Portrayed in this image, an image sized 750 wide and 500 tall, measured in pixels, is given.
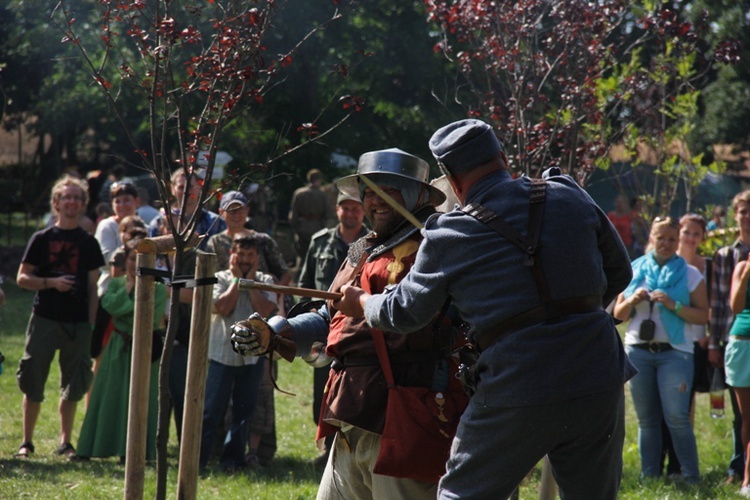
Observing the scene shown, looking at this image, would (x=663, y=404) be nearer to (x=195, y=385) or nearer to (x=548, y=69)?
(x=548, y=69)

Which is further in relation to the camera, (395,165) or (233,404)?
(233,404)

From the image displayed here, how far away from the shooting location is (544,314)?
322 cm

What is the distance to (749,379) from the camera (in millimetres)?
6773

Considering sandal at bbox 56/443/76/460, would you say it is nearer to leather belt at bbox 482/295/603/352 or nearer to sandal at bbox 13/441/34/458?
sandal at bbox 13/441/34/458

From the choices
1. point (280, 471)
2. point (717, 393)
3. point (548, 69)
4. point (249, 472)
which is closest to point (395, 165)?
point (548, 69)

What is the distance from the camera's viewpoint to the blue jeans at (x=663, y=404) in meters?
6.88

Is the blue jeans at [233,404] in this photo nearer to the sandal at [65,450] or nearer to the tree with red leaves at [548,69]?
the sandal at [65,450]

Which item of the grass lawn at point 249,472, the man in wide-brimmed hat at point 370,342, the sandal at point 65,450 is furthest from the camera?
the sandal at point 65,450

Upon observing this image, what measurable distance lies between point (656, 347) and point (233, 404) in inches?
120

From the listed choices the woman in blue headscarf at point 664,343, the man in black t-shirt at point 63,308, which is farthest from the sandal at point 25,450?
the woman in blue headscarf at point 664,343

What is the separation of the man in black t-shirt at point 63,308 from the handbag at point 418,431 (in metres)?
4.30

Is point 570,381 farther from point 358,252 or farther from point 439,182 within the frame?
point 439,182

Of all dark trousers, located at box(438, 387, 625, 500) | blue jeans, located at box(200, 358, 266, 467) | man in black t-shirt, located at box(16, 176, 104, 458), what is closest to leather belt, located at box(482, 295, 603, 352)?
dark trousers, located at box(438, 387, 625, 500)

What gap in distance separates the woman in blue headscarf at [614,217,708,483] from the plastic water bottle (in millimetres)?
474
